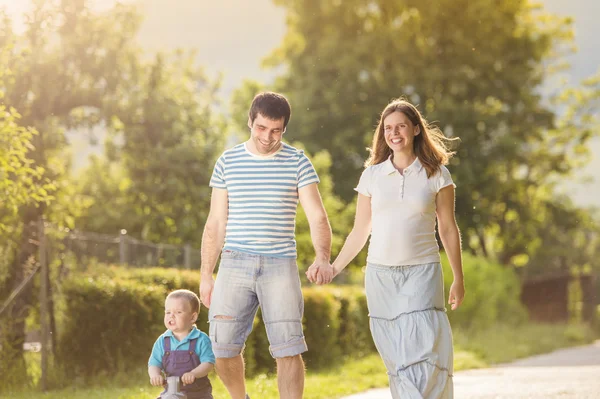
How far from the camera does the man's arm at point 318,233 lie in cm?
629

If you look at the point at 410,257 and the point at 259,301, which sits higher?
the point at 410,257

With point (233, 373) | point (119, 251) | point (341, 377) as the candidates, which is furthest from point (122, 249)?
point (233, 373)

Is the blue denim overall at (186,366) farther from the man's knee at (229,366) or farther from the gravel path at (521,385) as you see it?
the gravel path at (521,385)

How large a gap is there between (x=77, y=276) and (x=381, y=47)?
21351 millimetres

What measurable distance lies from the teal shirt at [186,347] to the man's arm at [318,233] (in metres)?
0.76

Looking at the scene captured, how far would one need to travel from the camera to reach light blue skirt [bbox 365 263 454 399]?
602 cm

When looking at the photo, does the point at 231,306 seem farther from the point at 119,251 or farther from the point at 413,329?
the point at 119,251

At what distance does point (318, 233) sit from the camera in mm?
6391

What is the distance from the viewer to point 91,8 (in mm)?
19359

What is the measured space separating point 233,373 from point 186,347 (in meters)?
0.37

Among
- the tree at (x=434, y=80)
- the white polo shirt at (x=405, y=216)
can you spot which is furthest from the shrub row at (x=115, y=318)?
the tree at (x=434, y=80)

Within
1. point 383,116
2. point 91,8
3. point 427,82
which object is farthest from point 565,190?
point 383,116

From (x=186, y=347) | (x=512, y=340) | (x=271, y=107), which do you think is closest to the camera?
(x=271, y=107)

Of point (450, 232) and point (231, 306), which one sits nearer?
point (450, 232)
